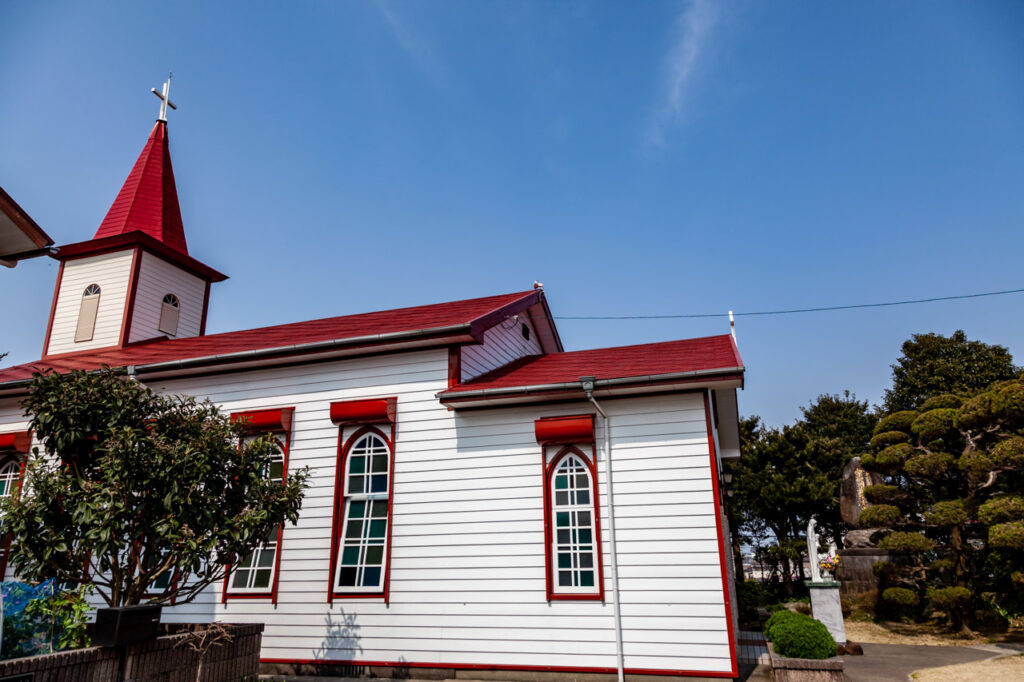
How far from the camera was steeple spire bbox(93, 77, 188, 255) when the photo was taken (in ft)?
62.5

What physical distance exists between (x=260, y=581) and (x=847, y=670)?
34.0ft

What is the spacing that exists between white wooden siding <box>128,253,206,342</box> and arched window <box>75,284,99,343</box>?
1.30 metres

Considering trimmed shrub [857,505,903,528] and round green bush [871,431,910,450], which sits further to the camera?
round green bush [871,431,910,450]

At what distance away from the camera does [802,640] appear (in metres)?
9.36

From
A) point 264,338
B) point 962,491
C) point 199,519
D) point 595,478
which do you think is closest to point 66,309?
point 264,338

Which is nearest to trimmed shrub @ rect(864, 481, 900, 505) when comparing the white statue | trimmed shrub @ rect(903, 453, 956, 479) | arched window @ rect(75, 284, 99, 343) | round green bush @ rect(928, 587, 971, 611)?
trimmed shrub @ rect(903, 453, 956, 479)

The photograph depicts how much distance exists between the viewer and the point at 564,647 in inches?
382

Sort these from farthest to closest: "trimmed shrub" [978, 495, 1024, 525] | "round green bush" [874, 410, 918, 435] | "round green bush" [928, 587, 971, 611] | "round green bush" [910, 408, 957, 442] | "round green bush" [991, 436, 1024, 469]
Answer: "round green bush" [874, 410, 918, 435] → "round green bush" [910, 408, 957, 442] → "round green bush" [928, 587, 971, 611] → "round green bush" [991, 436, 1024, 469] → "trimmed shrub" [978, 495, 1024, 525]

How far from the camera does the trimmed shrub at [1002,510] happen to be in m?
13.2

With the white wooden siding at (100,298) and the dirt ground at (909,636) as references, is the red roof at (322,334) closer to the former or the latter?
the white wooden siding at (100,298)

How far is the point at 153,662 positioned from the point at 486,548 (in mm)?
4847

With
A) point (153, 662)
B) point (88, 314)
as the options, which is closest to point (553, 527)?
point (153, 662)

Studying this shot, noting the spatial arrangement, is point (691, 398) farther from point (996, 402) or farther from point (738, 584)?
point (738, 584)

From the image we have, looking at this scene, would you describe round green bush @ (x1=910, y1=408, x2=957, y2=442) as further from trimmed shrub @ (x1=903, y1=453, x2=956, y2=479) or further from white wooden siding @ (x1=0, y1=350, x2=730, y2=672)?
white wooden siding @ (x1=0, y1=350, x2=730, y2=672)
